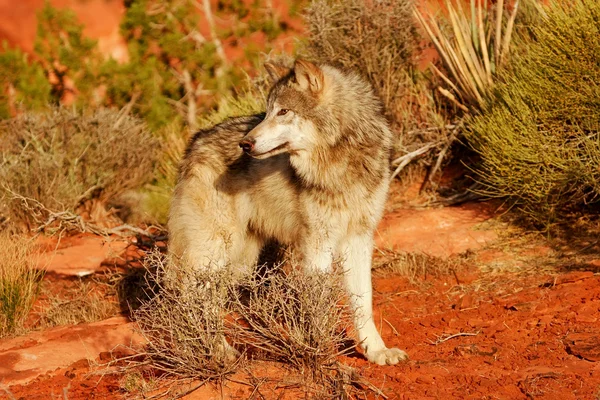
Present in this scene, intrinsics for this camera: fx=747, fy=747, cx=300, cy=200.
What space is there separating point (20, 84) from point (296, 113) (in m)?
Answer: 8.52

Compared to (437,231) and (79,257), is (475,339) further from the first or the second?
(79,257)

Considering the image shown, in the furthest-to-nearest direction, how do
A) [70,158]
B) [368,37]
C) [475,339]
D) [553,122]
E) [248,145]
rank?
[70,158]
[368,37]
[553,122]
[475,339]
[248,145]

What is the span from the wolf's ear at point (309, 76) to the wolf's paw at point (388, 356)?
1712mm

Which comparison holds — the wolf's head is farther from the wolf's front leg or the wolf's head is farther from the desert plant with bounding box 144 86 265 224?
the desert plant with bounding box 144 86 265 224

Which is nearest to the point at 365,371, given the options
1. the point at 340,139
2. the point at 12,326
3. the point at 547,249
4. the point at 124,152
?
the point at 340,139

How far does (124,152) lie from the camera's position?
31.9 feet

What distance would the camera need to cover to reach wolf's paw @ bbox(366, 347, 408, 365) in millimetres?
4660

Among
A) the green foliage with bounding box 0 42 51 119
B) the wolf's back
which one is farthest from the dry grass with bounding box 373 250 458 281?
the green foliage with bounding box 0 42 51 119

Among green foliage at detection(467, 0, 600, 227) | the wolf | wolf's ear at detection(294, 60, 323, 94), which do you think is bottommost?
green foliage at detection(467, 0, 600, 227)

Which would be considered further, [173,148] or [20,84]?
[20,84]

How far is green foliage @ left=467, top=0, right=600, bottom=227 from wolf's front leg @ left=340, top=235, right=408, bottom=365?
2.23 metres

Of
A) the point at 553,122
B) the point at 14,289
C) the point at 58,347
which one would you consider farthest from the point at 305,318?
the point at 553,122

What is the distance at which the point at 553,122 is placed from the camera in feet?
22.1

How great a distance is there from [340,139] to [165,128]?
22.7 ft
